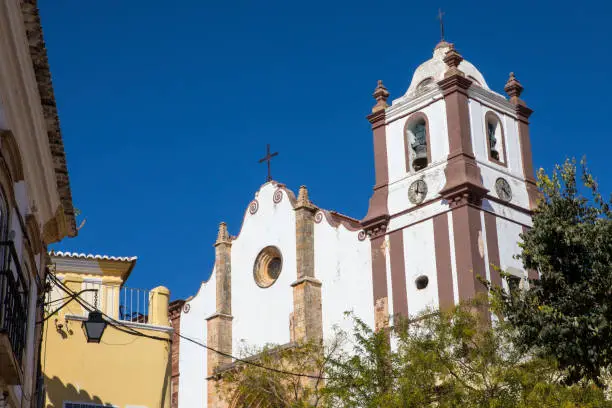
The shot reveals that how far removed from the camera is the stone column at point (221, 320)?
122ft

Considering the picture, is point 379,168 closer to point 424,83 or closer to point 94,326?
point 424,83

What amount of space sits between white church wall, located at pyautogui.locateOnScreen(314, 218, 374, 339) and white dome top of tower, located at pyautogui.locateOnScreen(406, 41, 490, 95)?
5.27 meters

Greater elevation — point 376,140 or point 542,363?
point 376,140

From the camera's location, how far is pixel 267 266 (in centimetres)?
3769

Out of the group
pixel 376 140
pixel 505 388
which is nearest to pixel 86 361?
pixel 505 388

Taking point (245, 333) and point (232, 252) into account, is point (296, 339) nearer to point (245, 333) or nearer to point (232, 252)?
point (245, 333)

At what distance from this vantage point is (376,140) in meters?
34.6

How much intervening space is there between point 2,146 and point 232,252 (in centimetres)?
2688

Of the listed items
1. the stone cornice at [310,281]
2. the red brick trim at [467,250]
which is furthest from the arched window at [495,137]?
the stone cornice at [310,281]

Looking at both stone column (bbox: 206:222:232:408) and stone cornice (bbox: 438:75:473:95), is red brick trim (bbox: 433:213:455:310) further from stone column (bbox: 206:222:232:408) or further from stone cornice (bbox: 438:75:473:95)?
stone column (bbox: 206:222:232:408)

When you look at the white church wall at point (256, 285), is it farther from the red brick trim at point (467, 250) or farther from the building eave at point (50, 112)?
the building eave at point (50, 112)

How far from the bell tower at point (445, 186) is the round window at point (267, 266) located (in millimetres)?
4870

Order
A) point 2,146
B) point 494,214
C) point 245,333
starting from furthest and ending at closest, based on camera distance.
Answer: point 245,333 → point 494,214 → point 2,146

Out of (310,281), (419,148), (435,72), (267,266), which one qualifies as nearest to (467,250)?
(419,148)
